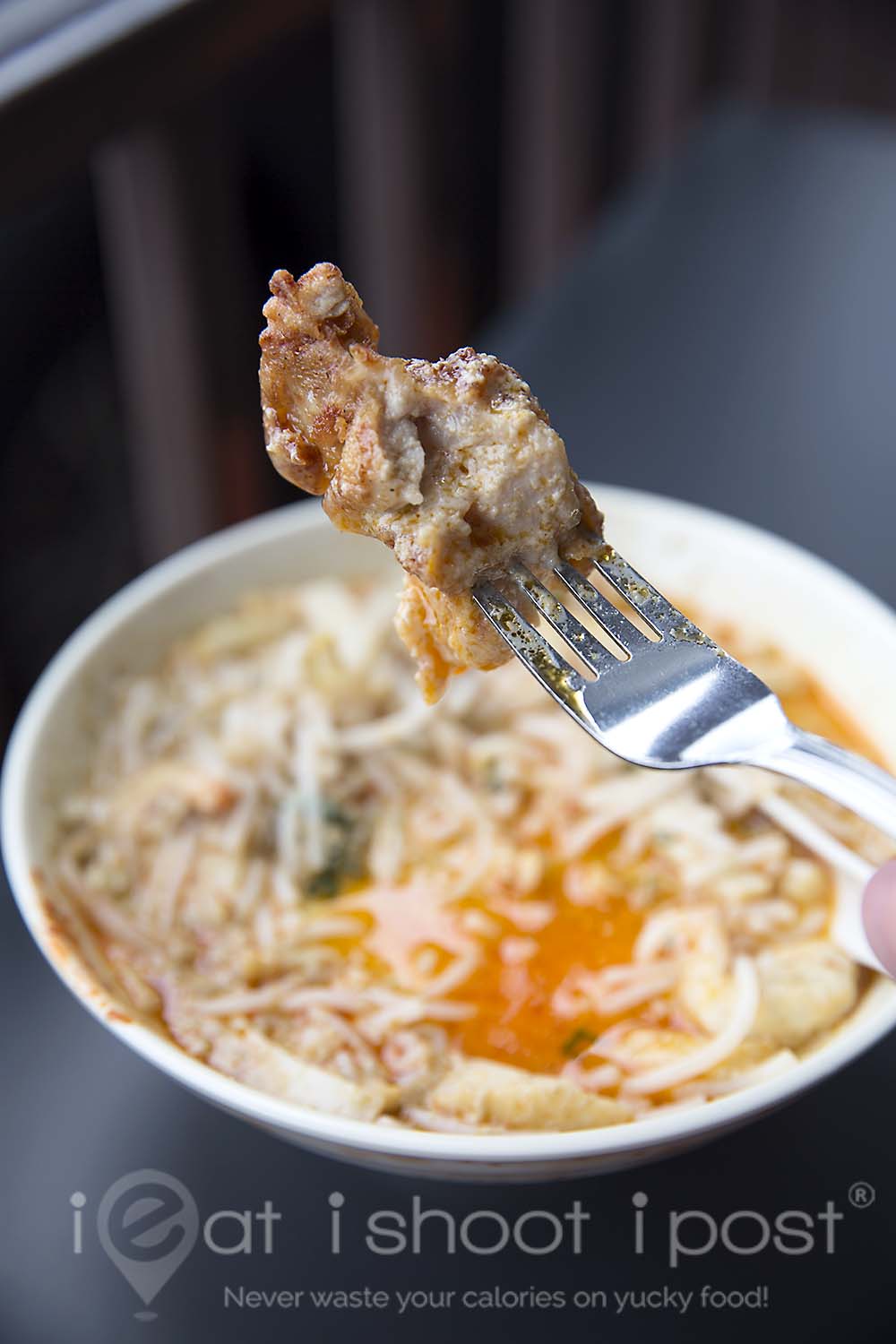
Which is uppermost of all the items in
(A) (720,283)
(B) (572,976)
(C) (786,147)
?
(C) (786,147)

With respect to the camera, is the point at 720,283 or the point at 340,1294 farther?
the point at 720,283

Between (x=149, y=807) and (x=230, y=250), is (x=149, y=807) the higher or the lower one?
the lower one

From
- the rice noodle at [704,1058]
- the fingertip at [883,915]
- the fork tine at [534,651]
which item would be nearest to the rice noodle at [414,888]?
the rice noodle at [704,1058]

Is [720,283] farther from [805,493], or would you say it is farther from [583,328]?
[805,493]

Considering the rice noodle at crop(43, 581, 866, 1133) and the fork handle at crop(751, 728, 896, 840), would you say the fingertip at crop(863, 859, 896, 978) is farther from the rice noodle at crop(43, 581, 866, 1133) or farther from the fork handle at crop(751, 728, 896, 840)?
the rice noodle at crop(43, 581, 866, 1133)

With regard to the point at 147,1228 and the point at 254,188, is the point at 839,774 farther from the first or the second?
the point at 254,188

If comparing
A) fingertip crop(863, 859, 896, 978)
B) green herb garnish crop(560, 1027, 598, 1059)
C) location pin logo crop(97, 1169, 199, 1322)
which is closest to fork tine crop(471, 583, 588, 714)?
fingertip crop(863, 859, 896, 978)

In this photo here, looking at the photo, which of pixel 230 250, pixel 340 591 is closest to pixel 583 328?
pixel 230 250

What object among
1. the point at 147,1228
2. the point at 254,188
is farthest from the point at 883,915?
the point at 254,188
